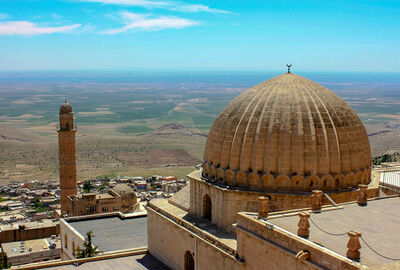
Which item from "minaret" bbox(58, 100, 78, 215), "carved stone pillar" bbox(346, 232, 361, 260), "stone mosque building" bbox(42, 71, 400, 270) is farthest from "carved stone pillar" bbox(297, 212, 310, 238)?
"minaret" bbox(58, 100, 78, 215)

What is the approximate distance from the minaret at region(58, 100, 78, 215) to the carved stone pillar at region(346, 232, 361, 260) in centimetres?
3013

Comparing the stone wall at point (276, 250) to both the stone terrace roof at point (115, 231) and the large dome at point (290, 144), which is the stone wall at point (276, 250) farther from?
the stone terrace roof at point (115, 231)

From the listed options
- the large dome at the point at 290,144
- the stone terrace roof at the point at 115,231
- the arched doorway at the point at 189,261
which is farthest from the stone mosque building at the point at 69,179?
the large dome at the point at 290,144

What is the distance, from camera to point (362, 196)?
14.1 metres

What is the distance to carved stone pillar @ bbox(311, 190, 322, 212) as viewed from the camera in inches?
526

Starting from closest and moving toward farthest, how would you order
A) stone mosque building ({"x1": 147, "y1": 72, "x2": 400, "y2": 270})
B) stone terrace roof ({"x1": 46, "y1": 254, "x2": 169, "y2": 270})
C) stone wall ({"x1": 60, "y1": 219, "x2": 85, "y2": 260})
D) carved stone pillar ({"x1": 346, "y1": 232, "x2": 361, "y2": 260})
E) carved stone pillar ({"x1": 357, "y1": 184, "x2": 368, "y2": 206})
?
carved stone pillar ({"x1": 346, "y1": 232, "x2": 361, "y2": 260}) → stone mosque building ({"x1": 147, "y1": 72, "x2": 400, "y2": 270}) → carved stone pillar ({"x1": 357, "y1": 184, "x2": 368, "y2": 206}) → stone terrace roof ({"x1": 46, "y1": 254, "x2": 169, "y2": 270}) → stone wall ({"x1": 60, "y1": 219, "x2": 85, "y2": 260})

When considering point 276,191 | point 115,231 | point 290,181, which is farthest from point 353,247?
point 115,231

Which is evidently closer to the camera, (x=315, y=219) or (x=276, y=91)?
(x=315, y=219)

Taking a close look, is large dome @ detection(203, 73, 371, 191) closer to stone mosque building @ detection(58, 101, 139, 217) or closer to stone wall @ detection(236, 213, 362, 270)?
stone wall @ detection(236, 213, 362, 270)

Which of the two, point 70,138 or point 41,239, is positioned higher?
point 70,138

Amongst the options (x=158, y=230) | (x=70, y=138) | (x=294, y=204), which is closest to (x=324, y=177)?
(x=294, y=204)

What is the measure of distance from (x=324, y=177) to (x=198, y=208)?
4682 millimetres

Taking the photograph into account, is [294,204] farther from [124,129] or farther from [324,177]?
[124,129]

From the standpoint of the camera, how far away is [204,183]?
1612cm
